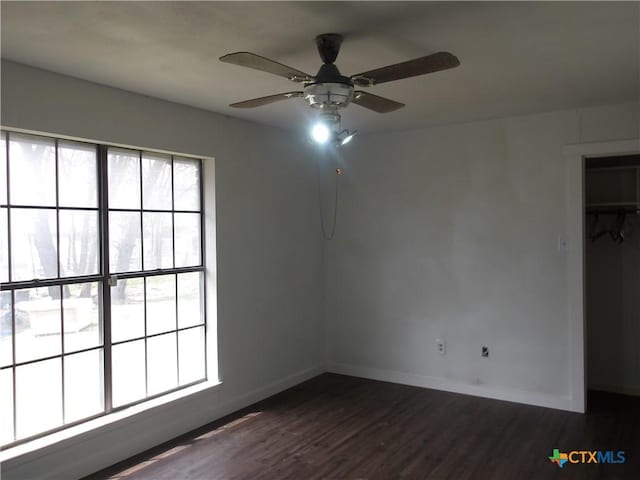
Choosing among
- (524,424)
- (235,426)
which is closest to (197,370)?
(235,426)

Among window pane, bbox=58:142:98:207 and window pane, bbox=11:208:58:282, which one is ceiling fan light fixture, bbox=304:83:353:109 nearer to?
window pane, bbox=58:142:98:207

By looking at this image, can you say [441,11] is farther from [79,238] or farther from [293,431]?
[293,431]

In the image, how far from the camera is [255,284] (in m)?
4.76

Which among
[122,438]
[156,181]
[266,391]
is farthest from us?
[266,391]

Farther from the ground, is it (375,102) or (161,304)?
(375,102)

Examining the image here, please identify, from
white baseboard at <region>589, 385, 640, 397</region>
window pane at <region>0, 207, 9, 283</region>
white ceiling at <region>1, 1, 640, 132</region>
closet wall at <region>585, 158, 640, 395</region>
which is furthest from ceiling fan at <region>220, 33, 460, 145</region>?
white baseboard at <region>589, 385, 640, 397</region>

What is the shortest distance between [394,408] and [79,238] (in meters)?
2.92

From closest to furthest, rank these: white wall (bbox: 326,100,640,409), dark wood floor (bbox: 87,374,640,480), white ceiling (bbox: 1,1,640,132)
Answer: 1. white ceiling (bbox: 1,1,640,132)
2. dark wood floor (bbox: 87,374,640,480)
3. white wall (bbox: 326,100,640,409)

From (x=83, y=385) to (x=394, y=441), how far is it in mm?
2249

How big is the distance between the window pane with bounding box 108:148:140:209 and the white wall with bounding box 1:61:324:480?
0.49 ft

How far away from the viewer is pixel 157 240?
158 inches

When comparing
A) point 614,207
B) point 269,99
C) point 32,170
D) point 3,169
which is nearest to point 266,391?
point 32,170

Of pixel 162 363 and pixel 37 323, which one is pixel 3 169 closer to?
pixel 37 323

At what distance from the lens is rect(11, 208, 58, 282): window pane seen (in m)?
3.12
